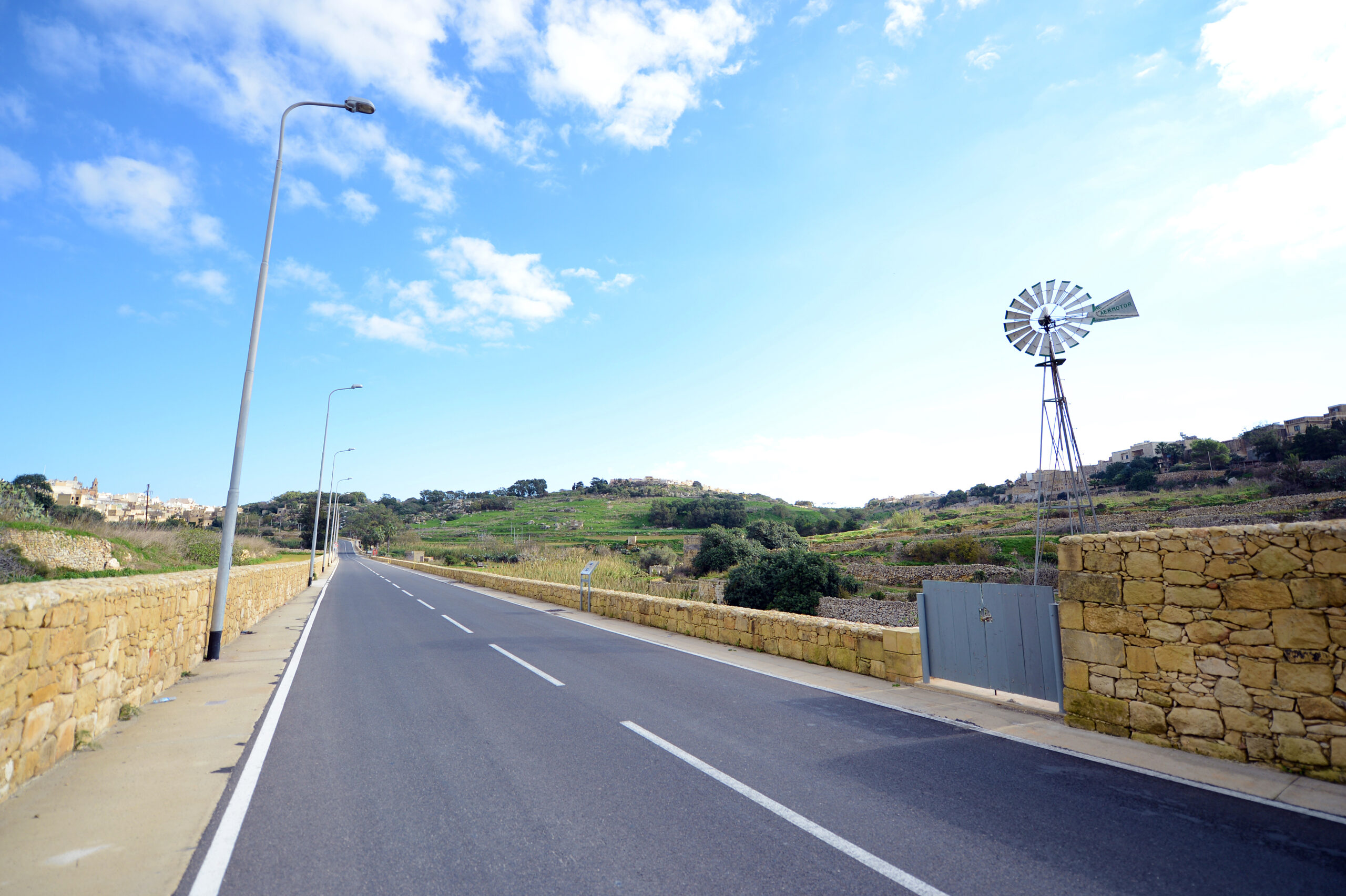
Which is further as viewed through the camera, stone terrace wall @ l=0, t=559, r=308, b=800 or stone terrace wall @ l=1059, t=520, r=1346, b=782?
stone terrace wall @ l=1059, t=520, r=1346, b=782

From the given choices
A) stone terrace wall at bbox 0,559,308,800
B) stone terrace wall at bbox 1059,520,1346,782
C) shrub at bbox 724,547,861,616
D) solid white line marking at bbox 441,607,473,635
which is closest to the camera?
stone terrace wall at bbox 0,559,308,800

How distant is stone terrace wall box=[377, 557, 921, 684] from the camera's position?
8.64 m

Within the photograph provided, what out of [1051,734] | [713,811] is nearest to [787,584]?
[1051,734]

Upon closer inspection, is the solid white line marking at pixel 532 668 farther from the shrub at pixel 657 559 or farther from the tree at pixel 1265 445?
the tree at pixel 1265 445

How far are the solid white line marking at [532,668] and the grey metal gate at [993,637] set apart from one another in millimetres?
5029

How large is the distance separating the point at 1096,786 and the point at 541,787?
4193mm

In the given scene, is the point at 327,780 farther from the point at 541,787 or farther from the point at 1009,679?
the point at 1009,679

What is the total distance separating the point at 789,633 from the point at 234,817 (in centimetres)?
820

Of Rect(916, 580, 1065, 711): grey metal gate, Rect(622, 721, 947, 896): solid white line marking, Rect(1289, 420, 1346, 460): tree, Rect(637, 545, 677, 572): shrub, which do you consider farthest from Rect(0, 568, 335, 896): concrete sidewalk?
Rect(1289, 420, 1346, 460): tree

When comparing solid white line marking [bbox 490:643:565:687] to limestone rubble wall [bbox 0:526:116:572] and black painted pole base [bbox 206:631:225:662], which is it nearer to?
black painted pole base [bbox 206:631:225:662]

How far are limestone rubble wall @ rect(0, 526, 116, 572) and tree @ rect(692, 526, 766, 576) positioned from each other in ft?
108

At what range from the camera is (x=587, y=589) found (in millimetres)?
19219

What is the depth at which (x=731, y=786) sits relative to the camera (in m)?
4.53

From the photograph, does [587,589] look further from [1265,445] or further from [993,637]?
[1265,445]
